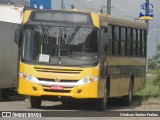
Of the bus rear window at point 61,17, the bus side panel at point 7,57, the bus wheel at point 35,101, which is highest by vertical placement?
the bus rear window at point 61,17

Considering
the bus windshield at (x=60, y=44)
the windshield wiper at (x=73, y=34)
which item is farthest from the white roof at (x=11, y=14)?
the windshield wiper at (x=73, y=34)

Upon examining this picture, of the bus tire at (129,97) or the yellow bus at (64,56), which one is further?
the bus tire at (129,97)

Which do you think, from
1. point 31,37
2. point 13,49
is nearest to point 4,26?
point 13,49

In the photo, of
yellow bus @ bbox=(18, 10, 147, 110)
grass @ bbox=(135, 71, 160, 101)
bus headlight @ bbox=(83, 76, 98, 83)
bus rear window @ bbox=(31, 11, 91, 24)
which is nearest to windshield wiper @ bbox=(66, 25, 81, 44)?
yellow bus @ bbox=(18, 10, 147, 110)

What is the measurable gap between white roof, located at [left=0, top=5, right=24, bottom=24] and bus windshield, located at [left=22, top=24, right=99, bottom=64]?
554 cm

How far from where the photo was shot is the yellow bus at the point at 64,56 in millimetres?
20578

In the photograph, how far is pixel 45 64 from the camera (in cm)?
2078

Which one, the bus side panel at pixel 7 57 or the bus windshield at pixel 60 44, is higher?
the bus windshield at pixel 60 44

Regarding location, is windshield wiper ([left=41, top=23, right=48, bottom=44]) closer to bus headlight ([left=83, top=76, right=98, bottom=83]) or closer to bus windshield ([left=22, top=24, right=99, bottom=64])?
bus windshield ([left=22, top=24, right=99, bottom=64])

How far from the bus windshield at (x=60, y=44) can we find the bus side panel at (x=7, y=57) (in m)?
4.67

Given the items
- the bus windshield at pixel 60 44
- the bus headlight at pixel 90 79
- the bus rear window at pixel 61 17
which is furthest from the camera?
the bus rear window at pixel 61 17

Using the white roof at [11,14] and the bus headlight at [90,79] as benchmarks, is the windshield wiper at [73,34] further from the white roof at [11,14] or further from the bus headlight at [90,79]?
the white roof at [11,14]

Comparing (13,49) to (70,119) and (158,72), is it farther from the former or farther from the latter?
(70,119)

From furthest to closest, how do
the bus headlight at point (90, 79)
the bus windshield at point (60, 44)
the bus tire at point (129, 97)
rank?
the bus tire at point (129, 97) < the bus windshield at point (60, 44) < the bus headlight at point (90, 79)
